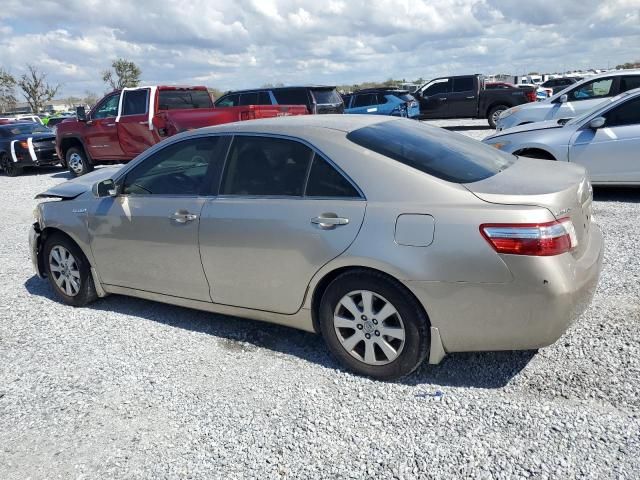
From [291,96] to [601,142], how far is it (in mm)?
8563

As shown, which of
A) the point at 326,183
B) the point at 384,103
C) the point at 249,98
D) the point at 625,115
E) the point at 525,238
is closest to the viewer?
the point at 525,238

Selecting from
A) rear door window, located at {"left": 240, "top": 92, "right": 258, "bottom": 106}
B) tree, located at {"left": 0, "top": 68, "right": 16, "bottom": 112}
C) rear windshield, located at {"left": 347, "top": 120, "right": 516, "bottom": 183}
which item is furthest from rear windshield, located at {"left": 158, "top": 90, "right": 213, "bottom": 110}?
tree, located at {"left": 0, "top": 68, "right": 16, "bottom": 112}

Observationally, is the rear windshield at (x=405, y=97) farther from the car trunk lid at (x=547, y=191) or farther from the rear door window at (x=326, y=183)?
the rear door window at (x=326, y=183)

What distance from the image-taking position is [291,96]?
13.9 metres

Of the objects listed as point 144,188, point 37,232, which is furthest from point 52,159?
point 144,188

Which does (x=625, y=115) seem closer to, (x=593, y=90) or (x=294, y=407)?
(x=593, y=90)

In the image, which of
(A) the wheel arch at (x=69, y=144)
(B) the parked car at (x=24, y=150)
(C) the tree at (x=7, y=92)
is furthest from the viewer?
(C) the tree at (x=7, y=92)

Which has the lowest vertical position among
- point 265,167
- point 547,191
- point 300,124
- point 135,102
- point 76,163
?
point 76,163

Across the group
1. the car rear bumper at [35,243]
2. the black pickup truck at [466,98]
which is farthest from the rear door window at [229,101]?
the car rear bumper at [35,243]

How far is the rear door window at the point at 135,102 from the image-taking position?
1162 cm

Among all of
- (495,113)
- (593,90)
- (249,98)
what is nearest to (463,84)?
(495,113)

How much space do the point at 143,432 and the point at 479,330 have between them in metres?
1.92

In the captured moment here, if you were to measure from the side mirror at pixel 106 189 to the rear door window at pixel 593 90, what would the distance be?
36.0ft

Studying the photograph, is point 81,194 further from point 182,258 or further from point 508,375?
point 508,375
